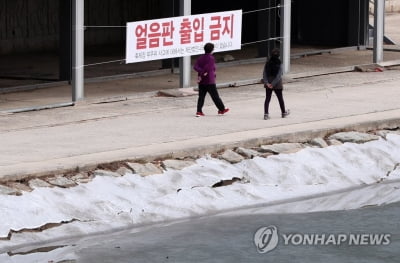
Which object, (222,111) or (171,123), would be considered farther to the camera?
(222,111)

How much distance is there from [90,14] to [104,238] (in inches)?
782

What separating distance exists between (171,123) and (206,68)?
1.26 meters

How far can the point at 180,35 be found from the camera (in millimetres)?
25688

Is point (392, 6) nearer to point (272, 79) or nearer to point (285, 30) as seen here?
point (285, 30)

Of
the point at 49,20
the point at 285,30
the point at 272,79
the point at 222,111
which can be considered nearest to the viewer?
the point at 272,79

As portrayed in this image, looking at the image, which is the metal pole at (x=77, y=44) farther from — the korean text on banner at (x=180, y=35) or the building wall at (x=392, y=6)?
the building wall at (x=392, y=6)

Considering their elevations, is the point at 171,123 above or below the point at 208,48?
below

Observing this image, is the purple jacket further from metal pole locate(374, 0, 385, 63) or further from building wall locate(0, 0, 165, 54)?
building wall locate(0, 0, 165, 54)

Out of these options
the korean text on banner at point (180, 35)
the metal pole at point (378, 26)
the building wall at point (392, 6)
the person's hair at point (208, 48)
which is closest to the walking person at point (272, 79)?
the person's hair at point (208, 48)

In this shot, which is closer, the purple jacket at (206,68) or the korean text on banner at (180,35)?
the purple jacket at (206,68)

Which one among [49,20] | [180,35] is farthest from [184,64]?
[49,20]

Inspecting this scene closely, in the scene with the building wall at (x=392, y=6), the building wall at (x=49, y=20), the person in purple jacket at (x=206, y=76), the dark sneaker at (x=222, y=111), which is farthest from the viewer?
the building wall at (x=392, y=6)

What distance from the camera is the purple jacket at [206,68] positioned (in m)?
22.2

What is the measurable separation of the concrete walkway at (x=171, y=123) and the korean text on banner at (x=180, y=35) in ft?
2.98
